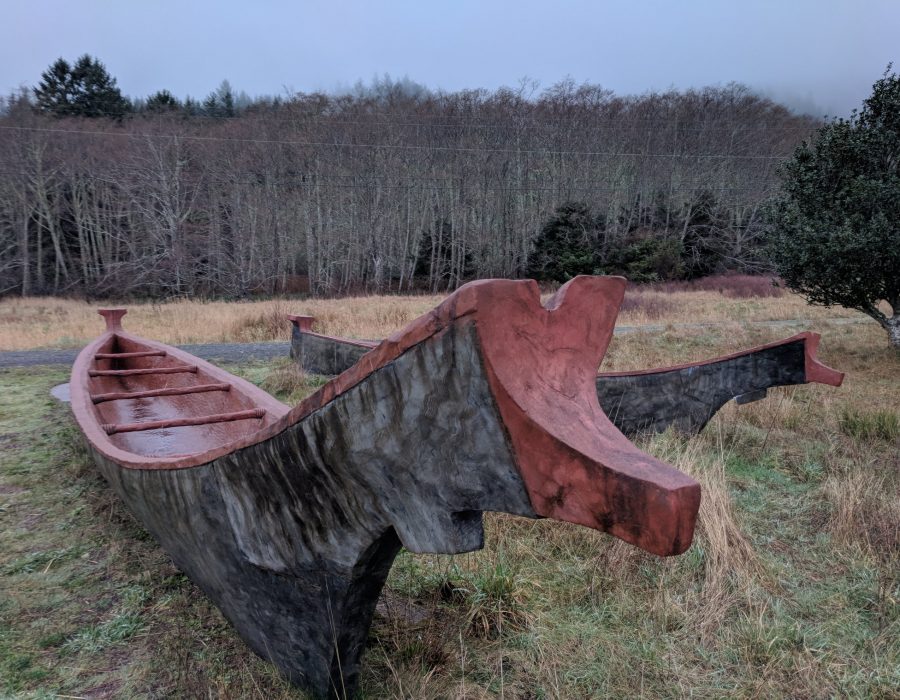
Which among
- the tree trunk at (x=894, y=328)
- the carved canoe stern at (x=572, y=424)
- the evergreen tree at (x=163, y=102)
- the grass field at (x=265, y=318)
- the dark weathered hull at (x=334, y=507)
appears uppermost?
the evergreen tree at (x=163, y=102)

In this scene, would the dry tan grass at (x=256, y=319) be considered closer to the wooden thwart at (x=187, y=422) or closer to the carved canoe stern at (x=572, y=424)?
the wooden thwart at (x=187, y=422)

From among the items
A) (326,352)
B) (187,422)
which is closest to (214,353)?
(326,352)

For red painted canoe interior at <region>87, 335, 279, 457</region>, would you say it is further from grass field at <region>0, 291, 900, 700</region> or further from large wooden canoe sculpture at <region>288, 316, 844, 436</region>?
large wooden canoe sculpture at <region>288, 316, 844, 436</region>

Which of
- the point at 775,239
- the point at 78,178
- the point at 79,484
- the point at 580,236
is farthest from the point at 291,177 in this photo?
the point at 79,484

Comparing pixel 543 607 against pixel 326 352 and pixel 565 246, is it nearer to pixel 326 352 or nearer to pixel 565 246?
pixel 326 352

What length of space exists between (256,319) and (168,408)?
31.3ft

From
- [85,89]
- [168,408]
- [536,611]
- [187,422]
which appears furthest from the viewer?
[85,89]

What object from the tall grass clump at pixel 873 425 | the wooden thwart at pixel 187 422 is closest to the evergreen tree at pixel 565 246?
the tall grass clump at pixel 873 425

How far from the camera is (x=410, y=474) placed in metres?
1.54

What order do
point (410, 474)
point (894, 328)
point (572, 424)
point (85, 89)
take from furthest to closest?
point (85, 89) < point (894, 328) < point (410, 474) < point (572, 424)

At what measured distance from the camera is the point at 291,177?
109ft

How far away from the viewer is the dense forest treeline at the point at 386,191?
29781mm

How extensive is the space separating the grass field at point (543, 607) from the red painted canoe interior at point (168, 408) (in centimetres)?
48

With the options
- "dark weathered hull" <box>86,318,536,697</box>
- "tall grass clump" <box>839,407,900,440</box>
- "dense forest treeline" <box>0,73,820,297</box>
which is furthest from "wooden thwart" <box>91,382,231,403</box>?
"dense forest treeline" <box>0,73,820,297</box>
